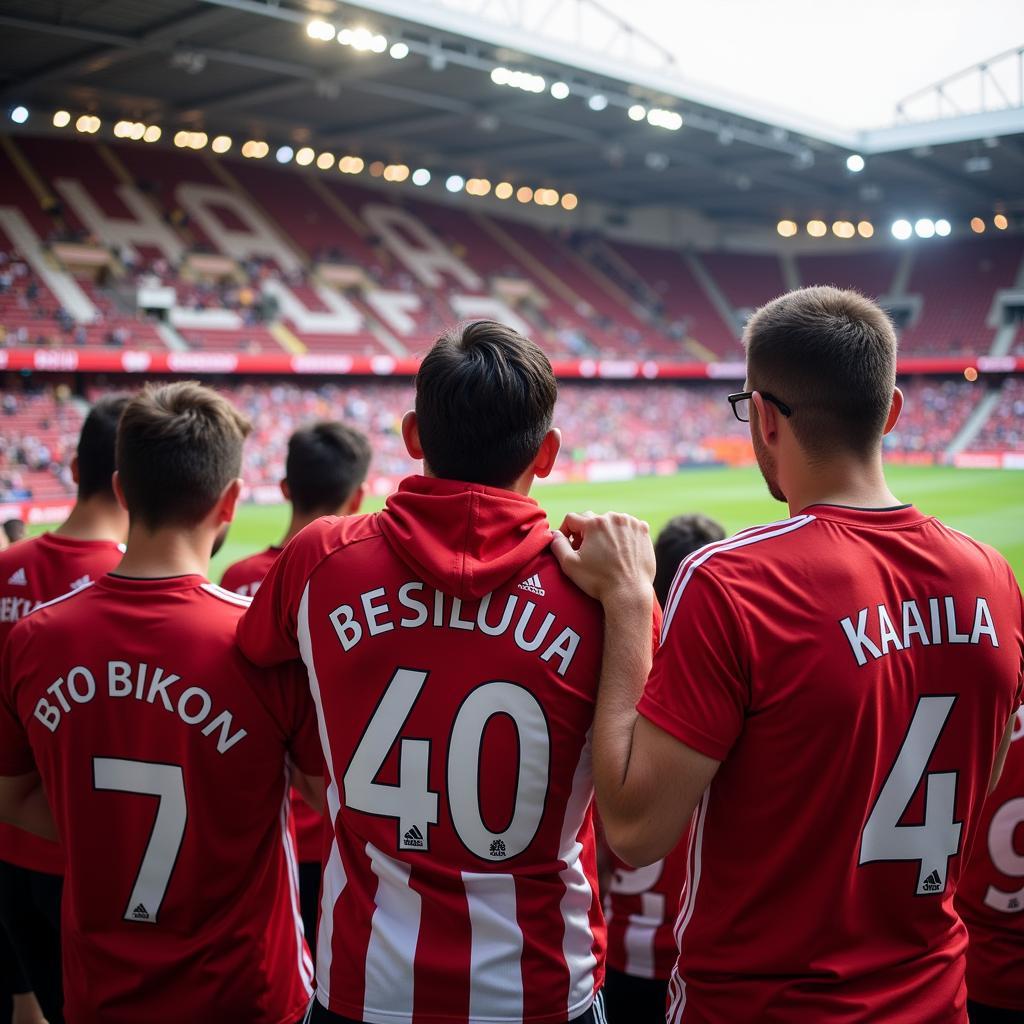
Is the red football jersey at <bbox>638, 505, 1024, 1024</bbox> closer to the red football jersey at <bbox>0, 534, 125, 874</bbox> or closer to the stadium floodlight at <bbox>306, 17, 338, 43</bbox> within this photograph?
the red football jersey at <bbox>0, 534, 125, 874</bbox>

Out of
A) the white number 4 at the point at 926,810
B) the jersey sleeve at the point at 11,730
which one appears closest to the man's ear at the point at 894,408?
the white number 4 at the point at 926,810

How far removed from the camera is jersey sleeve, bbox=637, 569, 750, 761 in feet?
5.71

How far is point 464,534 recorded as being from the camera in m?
1.89

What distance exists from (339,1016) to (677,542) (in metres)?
2.04

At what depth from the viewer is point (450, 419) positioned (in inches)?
76.9

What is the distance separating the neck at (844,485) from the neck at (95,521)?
8.23 ft

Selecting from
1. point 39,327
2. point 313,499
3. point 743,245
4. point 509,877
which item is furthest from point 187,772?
point 743,245

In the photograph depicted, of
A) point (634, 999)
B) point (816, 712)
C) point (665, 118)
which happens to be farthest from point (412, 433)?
point (665, 118)

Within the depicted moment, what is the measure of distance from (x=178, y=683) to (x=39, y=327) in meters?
28.3

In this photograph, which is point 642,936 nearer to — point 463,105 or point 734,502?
point 734,502

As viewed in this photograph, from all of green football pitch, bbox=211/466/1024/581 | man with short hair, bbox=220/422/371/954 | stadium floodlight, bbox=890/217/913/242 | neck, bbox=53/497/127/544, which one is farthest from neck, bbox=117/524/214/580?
stadium floodlight, bbox=890/217/913/242

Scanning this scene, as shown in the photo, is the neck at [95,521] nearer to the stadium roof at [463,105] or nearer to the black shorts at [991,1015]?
the black shorts at [991,1015]

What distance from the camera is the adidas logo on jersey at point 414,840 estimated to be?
6.15 feet

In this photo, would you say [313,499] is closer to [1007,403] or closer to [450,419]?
[450,419]
